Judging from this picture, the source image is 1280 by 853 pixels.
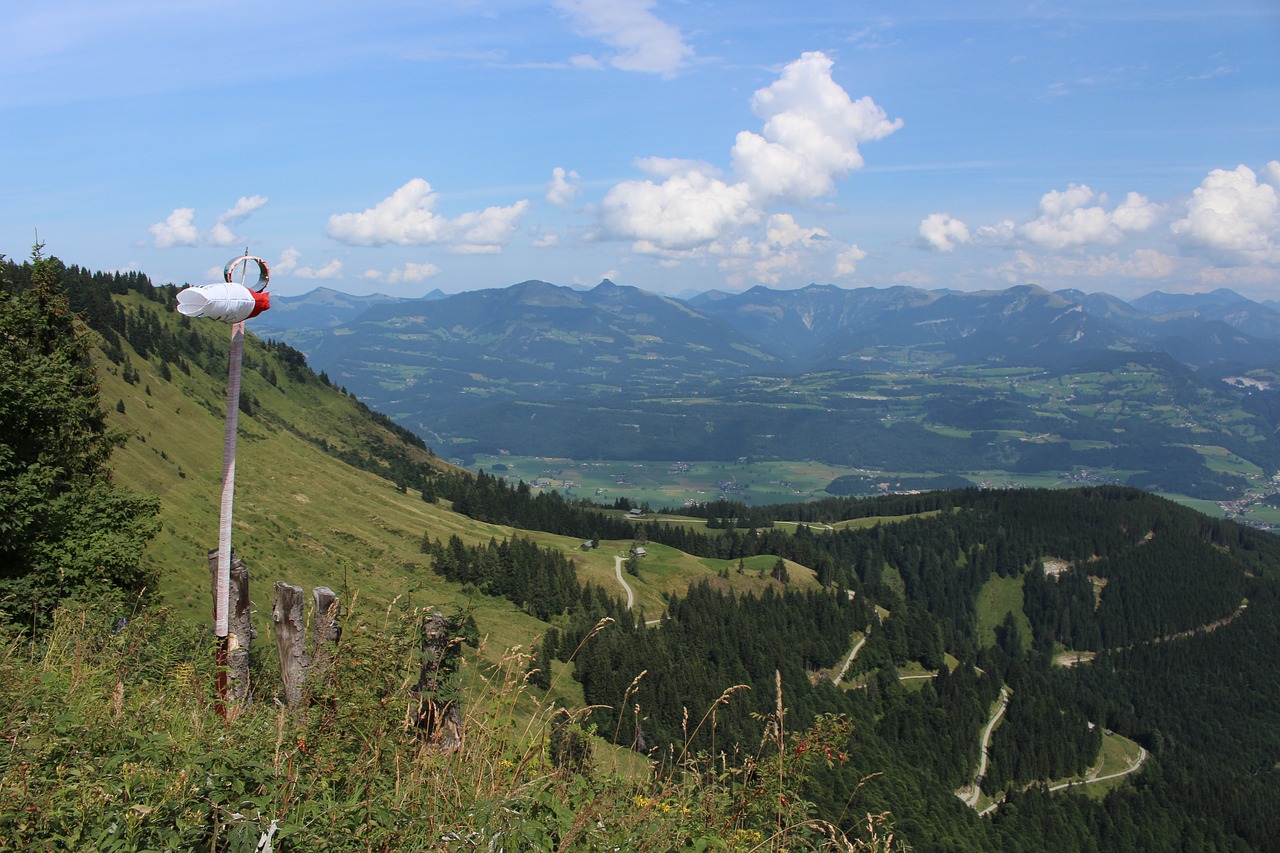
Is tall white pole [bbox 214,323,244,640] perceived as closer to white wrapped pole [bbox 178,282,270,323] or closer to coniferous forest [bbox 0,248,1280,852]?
white wrapped pole [bbox 178,282,270,323]

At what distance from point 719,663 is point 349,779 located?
88.1 metres

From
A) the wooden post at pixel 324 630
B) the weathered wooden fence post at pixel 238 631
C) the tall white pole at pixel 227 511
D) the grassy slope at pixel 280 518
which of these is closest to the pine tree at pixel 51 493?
the grassy slope at pixel 280 518

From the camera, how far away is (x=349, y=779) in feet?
19.8

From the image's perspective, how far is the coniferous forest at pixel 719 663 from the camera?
23.5ft

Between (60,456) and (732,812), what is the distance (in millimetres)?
24836

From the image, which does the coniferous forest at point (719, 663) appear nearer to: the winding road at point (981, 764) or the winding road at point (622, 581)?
the winding road at point (981, 764)

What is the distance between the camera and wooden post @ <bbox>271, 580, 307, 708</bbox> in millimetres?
9188

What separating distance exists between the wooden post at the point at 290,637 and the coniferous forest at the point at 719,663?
1644 millimetres

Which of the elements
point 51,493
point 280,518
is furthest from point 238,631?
point 280,518

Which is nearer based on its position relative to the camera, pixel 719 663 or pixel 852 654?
pixel 719 663

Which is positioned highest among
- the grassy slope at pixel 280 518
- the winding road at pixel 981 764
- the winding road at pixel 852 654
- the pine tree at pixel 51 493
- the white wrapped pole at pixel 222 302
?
the white wrapped pole at pixel 222 302

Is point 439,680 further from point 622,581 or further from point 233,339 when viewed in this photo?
point 622,581

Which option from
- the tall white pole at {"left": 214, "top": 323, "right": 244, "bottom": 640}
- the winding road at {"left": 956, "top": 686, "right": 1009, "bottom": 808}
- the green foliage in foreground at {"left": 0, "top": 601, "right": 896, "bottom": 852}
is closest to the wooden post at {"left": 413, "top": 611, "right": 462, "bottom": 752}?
the green foliage in foreground at {"left": 0, "top": 601, "right": 896, "bottom": 852}

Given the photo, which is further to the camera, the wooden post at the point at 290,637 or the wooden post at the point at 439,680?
the wooden post at the point at 290,637
